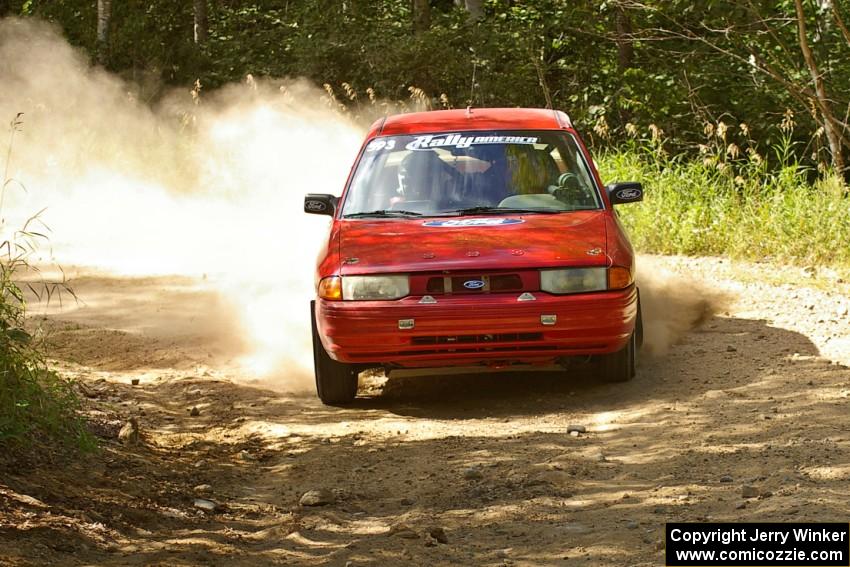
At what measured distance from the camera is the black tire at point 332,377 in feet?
25.0

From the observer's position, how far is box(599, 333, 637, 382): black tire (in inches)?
302

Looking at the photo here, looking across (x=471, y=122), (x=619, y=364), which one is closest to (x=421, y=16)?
(x=471, y=122)

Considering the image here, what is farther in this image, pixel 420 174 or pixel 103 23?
pixel 103 23

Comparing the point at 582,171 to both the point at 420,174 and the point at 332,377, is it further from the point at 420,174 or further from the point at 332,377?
the point at 332,377

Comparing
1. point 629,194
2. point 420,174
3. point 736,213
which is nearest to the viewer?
point 629,194

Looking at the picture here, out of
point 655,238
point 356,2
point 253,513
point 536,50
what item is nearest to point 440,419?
point 253,513

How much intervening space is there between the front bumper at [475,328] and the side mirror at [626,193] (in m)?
0.97

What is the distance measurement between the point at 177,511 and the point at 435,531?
4.21ft

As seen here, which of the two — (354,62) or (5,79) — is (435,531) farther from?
(5,79)

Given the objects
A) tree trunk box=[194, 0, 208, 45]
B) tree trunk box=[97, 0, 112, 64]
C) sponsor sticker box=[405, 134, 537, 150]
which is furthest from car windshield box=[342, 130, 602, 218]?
tree trunk box=[194, 0, 208, 45]

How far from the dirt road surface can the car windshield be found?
46.3 inches

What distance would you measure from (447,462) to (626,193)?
8.50ft

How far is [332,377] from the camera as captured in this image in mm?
7656

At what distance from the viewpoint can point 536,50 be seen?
22281mm
